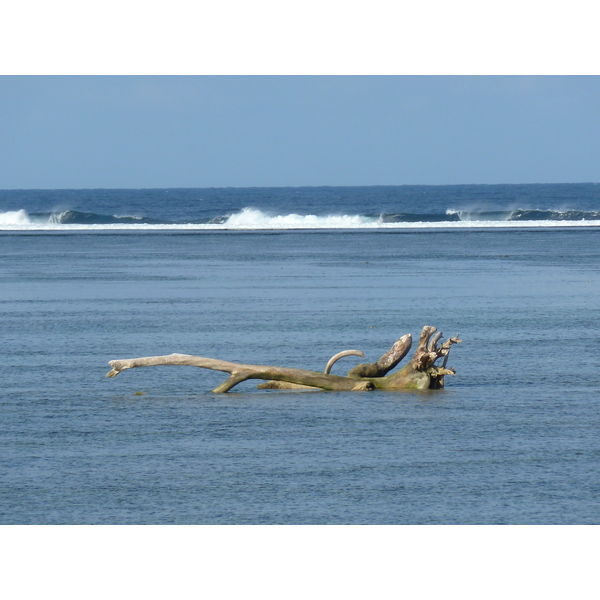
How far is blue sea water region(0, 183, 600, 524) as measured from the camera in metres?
10.9

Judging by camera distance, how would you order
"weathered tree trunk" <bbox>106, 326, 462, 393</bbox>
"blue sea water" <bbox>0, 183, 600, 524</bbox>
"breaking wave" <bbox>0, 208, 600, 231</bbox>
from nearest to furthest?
"blue sea water" <bbox>0, 183, 600, 524</bbox> → "weathered tree trunk" <bbox>106, 326, 462, 393</bbox> → "breaking wave" <bbox>0, 208, 600, 231</bbox>

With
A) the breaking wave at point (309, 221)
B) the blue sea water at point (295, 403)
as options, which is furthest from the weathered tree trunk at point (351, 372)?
the breaking wave at point (309, 221)

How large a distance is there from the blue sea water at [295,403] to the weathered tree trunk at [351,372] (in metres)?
0.31

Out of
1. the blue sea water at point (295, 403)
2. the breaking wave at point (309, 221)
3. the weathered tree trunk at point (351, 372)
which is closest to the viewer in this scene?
the blue sea water at point (295, 403)

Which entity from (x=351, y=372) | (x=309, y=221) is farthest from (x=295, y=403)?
(x=309, y=221)

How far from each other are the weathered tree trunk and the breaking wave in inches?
2433

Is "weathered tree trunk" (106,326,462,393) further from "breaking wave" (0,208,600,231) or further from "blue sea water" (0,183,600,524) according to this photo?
"breaking wave" (0,208,600,231)

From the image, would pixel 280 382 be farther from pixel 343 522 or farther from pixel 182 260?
pixel 182 260

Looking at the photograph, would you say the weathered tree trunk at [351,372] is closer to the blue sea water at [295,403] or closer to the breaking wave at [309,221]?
the blue sea water at [295,403]

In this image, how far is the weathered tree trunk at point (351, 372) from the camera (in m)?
16.3

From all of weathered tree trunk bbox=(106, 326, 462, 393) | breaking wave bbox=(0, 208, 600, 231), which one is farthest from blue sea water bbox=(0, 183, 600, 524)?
breaking wave bbox=(0, 208, 600, 231)

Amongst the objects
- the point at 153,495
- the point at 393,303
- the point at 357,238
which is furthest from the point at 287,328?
the point at 357,238

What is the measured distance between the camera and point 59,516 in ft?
34.0

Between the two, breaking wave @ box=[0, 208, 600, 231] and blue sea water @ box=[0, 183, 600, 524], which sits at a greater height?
breaking wave @ box=[0, 208, 600, 231]
